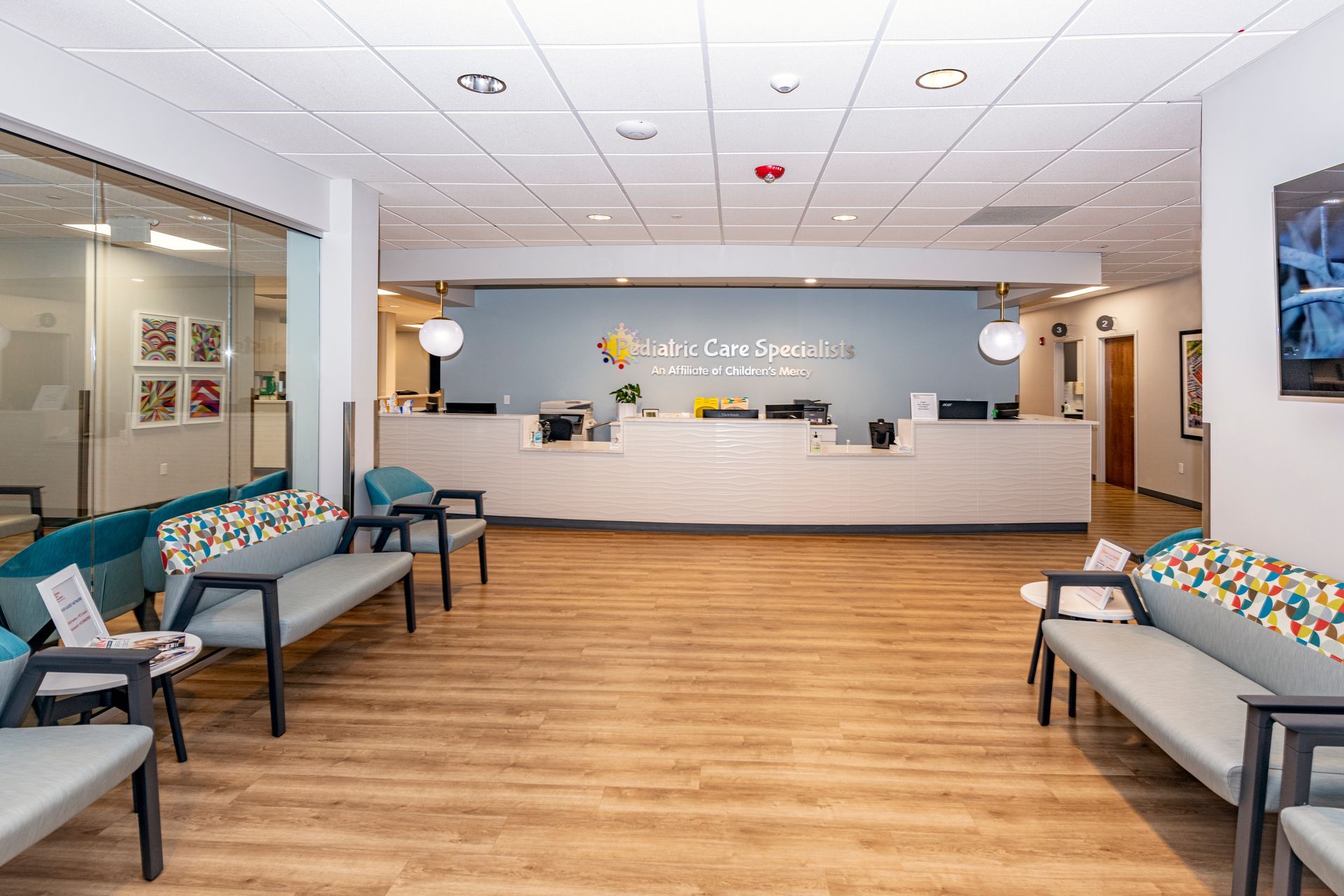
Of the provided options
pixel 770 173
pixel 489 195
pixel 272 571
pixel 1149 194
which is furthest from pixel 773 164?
pixel 272 571

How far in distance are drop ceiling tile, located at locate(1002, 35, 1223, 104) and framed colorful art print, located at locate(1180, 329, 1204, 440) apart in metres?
6.72

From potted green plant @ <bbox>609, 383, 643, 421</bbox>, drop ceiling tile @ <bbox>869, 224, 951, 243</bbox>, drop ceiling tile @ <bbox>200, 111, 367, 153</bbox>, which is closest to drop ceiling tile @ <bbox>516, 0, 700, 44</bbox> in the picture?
drop ceiling tile @ <bbox>200, 111, 367, 153</bbox>

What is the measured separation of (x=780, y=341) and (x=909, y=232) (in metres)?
2.86

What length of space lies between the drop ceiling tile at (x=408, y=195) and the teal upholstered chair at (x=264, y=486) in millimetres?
2295

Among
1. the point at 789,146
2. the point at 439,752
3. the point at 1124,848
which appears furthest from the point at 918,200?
the point at 439,752

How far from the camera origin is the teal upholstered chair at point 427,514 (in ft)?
17.3

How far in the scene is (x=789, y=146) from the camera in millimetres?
4684

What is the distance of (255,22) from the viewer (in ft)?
10.2

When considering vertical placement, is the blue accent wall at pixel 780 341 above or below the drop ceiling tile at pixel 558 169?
below

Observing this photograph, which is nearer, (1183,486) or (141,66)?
(141,66)

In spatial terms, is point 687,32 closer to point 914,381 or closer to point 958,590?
point 958,590

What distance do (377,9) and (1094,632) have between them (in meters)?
4.03

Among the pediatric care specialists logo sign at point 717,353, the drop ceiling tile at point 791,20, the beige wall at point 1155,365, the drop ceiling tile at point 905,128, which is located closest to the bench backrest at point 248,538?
the drop ceiling tile at point 791,20

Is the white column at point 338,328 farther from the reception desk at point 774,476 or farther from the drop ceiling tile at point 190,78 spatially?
the reception desk at point 774,476
